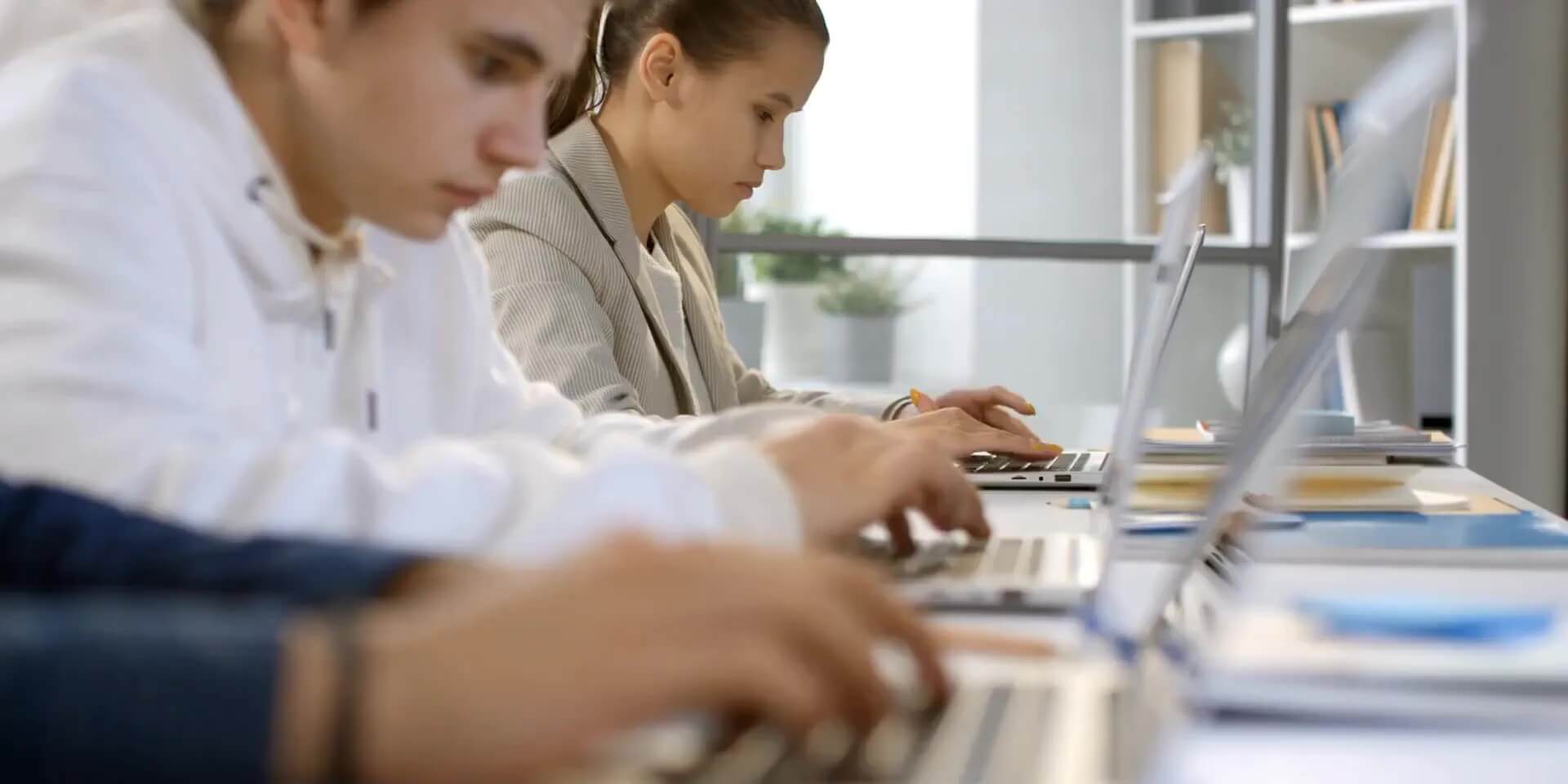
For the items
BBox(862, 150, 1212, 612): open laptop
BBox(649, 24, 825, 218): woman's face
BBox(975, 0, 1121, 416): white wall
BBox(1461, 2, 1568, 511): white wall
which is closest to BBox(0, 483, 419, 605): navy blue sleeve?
BBox(862, 150, 1212, 612): open laptop

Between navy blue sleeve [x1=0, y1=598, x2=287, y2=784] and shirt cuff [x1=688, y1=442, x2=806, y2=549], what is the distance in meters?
0.37

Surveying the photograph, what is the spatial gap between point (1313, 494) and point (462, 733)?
1.06 meters

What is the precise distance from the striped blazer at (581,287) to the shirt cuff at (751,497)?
2.51 feet

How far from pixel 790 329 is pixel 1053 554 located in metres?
2.15

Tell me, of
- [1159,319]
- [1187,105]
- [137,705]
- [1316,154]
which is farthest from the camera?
[1316,154]

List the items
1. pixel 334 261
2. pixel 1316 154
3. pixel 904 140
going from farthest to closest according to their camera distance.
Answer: pixel 1316 154
pixel 904 140
pixel 334 261

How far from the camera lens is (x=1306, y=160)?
3393 mm

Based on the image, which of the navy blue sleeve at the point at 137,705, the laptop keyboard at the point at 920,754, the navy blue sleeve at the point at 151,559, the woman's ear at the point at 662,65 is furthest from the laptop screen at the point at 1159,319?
the woman's ear at the point at 662,65

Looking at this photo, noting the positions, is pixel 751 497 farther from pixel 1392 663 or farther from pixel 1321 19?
pixel 1321 19

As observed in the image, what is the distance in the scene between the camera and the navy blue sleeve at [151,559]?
49cm

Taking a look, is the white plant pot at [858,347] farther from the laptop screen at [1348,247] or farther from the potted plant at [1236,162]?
the laptop screen at [1348,247]

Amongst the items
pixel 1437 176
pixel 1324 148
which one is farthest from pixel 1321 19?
pixel 1437 176

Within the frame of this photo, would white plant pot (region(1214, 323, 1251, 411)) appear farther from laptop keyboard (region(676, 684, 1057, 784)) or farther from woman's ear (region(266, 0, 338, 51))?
laptop keyboard (region(676, 684, 1057, 784))

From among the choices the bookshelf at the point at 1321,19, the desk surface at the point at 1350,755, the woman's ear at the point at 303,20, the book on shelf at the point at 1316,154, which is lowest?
the desk surface at the point at 1350,755
